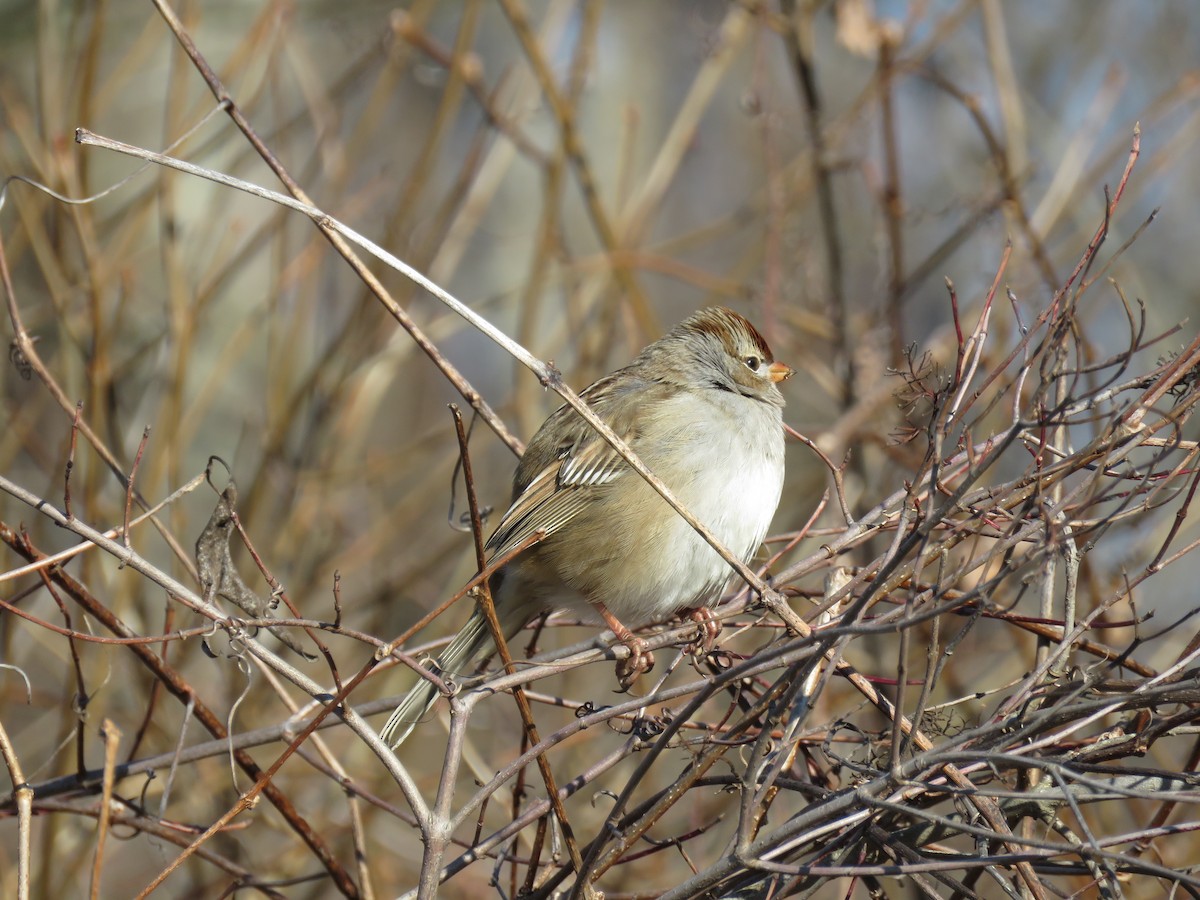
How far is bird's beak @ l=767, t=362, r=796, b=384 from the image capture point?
13.0 feet

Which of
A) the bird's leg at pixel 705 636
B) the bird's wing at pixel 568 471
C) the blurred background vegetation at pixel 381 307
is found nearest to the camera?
the bird's leg at pixel 705 636

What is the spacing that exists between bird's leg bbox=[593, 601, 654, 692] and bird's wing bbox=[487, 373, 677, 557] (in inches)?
14.7

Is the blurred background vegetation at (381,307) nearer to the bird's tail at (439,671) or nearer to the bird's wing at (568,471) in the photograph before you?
the bird's tail at (439,671)

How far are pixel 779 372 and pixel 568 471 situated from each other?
833 mm

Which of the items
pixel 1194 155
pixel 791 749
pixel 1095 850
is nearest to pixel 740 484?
pixel 791 749

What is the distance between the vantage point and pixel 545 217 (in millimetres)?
4613

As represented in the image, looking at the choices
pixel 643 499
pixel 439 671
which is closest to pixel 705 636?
pixel 439 671

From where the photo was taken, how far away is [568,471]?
12.4ft

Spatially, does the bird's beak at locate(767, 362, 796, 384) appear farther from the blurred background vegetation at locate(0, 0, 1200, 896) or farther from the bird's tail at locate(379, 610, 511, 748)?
the bird's tail at locate(379, 610, 511, 748)

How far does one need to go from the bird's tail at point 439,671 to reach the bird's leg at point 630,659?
39 centimetres

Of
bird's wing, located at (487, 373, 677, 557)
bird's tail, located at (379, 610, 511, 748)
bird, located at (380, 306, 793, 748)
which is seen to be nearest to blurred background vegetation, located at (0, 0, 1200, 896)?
bird's tail, located at (379, 610, 511, 748)

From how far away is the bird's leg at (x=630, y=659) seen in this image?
297cm

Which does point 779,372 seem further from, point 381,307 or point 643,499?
point 381,307

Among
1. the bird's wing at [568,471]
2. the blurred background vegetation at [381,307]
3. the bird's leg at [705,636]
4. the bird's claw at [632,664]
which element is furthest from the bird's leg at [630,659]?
the blurred background vegetation at [381,307]
